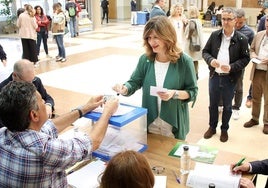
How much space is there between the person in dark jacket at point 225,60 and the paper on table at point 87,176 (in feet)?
7.93

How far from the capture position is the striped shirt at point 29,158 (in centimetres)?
145

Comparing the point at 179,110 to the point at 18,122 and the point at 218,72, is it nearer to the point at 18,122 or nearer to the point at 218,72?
the point at 18,122

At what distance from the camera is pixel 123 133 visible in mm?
2332

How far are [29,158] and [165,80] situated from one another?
1424 mm

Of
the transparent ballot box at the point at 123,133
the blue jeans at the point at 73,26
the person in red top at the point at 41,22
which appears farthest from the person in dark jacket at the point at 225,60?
the blue jeans at the point at 73,26

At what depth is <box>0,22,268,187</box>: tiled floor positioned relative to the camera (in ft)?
14.7

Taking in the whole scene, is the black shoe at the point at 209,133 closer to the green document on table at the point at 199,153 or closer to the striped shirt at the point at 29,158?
the green document on table at the point at 199,153

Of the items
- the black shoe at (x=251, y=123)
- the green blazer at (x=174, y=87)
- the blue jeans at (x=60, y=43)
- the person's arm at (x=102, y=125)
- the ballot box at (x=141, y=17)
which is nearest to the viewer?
the person's arm at (x=102, y=125)

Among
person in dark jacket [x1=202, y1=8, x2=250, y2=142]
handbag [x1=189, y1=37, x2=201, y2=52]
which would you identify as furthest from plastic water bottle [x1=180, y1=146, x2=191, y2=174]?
handbag [x1=189, y1=37, x2=201, y2=52]

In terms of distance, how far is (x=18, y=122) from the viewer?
57.5 inches

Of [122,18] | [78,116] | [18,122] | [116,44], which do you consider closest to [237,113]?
[78,116]

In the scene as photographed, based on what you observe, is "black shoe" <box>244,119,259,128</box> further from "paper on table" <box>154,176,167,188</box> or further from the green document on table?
"paper on table" <box>154,176,167,188</box>

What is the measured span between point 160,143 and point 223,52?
212cm

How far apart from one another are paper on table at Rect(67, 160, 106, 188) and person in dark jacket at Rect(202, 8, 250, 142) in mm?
2417
